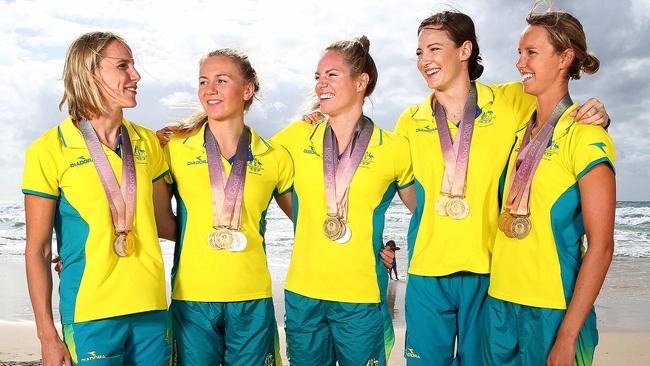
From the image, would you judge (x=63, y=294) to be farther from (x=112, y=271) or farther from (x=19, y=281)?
(x=19, y=281)

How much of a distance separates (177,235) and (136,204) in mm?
467

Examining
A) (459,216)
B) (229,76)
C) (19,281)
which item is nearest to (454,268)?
(459,216)

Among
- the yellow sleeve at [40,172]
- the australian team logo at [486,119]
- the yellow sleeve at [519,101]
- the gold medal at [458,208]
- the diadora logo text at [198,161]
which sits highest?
the yellow sleeve at [519,101]

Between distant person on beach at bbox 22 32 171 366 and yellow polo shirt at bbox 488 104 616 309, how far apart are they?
163 centimetres

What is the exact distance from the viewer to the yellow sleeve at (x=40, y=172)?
2914mm

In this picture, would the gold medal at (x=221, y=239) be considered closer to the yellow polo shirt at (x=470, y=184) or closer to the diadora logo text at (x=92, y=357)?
the diadora logo text at (x=92, y=357)

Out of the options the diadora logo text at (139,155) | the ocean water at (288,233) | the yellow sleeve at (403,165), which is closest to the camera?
the diadora logo text at (139,155)

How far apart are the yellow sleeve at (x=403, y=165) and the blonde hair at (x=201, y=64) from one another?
33.1 inches

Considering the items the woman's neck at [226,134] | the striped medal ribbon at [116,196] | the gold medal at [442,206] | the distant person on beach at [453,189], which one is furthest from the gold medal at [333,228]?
the striped medal ribbon at [116,196]

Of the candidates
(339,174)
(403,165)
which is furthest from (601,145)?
(339,174)

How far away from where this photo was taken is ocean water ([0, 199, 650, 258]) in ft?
53.2

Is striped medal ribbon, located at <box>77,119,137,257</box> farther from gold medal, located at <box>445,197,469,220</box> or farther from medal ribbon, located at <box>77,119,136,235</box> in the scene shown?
gold medal, located at <box>445,197,469,220</box>

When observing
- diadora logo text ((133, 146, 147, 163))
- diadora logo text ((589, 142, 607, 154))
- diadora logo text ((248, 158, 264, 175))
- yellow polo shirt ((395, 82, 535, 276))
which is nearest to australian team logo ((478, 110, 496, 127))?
yellow polo shirt ((395, 82, 535, 276))

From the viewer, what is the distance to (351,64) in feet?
12.4
